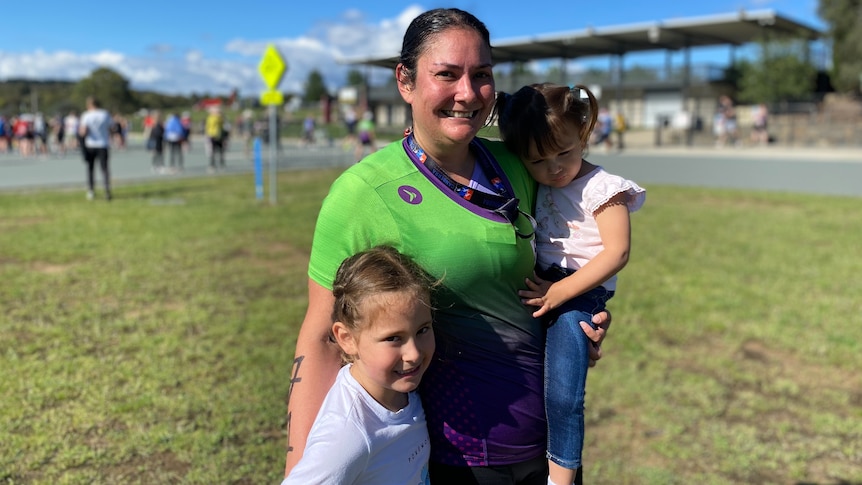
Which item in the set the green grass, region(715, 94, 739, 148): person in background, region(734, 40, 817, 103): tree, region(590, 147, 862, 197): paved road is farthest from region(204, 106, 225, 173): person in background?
region(734, 40, 817, 103): tree

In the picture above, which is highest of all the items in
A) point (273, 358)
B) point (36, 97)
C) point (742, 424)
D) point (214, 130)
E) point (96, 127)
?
point (36, 97)

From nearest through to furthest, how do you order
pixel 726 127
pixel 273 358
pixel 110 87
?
pixel 273 358
pixel 726 127
pixel 110 87

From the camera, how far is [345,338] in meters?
1.58

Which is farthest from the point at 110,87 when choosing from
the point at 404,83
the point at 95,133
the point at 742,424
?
the point at 404,83

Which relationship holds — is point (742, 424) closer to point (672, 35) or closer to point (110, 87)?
point (672, 35)

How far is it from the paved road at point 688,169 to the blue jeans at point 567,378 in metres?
13.6

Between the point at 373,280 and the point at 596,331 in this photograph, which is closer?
the point at 373,280

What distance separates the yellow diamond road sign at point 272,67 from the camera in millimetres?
11023

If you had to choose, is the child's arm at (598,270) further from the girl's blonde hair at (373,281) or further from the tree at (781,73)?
the tree at (781,73)

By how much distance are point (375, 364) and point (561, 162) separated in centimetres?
77

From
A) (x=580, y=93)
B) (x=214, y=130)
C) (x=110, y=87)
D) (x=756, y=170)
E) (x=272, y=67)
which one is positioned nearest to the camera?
(x=580, y=93)

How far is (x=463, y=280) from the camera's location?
63.1 inches

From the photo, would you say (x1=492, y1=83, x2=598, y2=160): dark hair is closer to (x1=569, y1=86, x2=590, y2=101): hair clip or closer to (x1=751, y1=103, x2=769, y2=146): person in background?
(x1=569, y1=86, x2=590, y2=101): hair clip

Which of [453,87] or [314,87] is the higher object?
[314,87]
